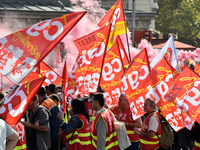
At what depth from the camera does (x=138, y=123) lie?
738cm

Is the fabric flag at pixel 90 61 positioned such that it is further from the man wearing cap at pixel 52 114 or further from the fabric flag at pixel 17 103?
the fabric flag at pixel 17 103

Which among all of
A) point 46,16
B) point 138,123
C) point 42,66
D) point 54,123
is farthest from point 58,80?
point 46,16

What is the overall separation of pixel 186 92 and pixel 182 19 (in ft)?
143

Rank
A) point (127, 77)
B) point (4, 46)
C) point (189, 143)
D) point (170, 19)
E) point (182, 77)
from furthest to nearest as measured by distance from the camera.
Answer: point (170, 19)
point (189, 143)
point (127, 77)
point (182, 77)
point (4, 46)

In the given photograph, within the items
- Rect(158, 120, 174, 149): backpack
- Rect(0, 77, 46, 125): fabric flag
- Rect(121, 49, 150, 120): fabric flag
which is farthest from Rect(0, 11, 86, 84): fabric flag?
Rect(158, 120, 174, 149): backpack

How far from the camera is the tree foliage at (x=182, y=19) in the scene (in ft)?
161

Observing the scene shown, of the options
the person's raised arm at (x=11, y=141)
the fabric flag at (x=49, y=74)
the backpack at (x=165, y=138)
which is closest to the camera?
the person's raised arm at (x=11, y=141)

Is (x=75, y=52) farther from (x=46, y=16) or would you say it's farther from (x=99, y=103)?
(x=99, y=103)

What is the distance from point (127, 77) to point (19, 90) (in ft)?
10.3

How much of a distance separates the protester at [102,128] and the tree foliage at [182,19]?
43.7 metres

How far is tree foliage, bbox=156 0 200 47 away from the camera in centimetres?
4906

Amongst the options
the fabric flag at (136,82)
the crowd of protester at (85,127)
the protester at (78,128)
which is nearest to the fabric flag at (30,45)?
the crowd of protester at (85,127)

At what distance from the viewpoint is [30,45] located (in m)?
5.45

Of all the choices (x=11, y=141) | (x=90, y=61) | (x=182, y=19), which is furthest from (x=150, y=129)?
(x=182, y=19)
